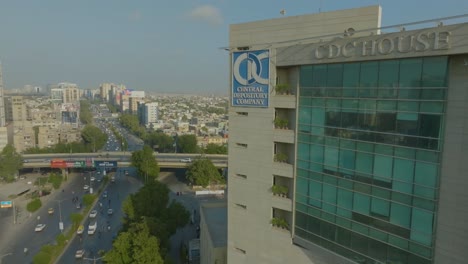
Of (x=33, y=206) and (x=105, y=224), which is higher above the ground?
(x=33, y=206)

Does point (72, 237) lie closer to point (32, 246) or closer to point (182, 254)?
point (32, 246)

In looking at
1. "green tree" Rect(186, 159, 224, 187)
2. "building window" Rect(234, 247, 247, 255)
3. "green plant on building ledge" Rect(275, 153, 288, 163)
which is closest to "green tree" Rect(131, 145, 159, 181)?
"green tree" Rect(186, 159, 224, 187)

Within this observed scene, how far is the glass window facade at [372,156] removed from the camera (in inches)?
514

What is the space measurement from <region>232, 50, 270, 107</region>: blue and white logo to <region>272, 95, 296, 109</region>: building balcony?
0.52 m

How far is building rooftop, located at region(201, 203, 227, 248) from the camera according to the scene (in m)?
28.0

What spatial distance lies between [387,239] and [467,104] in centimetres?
625

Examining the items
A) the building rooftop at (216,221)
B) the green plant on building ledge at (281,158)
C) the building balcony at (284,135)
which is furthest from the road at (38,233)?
the building balcony at (284,135)

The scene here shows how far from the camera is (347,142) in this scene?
1573 centimetres

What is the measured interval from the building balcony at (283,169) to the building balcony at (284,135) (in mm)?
1296

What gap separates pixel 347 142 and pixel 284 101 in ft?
14.0

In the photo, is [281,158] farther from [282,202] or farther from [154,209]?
[154,209]

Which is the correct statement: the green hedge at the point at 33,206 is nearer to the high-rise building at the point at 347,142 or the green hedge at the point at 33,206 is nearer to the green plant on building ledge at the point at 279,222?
the high-rise building at the point at 347,142

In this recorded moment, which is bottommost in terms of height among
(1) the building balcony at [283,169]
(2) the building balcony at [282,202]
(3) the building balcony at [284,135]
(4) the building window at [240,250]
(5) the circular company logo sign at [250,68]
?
(4) the building window at [240,250]

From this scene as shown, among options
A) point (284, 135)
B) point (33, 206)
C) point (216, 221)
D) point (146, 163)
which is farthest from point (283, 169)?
point (146, 163)
